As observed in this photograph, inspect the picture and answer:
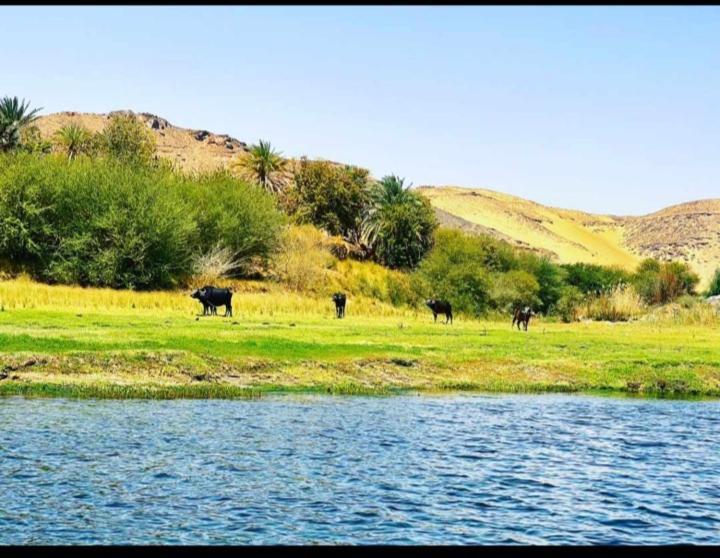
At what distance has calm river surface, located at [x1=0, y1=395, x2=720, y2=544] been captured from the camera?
1345 cm

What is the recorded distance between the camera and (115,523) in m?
13.4

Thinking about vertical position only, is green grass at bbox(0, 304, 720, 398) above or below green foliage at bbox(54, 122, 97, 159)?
below

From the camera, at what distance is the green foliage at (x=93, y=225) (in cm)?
6475

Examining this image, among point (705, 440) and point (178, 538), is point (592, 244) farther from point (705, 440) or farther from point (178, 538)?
point (178, 538)

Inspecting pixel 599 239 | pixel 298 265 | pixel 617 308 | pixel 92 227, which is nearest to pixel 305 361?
pixel 92 227

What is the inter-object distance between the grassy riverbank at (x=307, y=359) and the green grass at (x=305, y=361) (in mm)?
46

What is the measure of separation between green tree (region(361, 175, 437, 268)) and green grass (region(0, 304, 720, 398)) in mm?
52942

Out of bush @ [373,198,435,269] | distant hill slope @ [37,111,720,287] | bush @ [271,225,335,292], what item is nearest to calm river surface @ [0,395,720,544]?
bush @ [271,225,335,292]

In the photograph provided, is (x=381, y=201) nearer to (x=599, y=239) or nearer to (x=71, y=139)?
(x=71, y=139)

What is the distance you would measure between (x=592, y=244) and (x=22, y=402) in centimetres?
17044

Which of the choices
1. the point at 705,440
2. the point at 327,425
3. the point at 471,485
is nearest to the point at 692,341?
the point at 705,440

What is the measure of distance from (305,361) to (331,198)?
→ 226 ft

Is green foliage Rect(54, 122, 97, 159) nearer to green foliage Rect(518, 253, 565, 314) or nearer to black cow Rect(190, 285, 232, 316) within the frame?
green foliage Rect(518, 253, 565, 314)

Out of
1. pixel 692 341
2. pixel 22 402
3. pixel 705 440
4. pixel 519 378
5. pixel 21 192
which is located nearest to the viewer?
pixel 705 440
